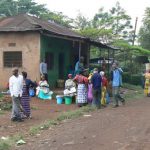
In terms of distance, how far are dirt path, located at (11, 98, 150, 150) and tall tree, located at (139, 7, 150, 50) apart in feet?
Answer: 116

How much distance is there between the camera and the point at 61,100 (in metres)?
21.7

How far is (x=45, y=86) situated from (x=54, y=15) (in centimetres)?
2910

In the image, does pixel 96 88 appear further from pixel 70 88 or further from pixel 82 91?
pixel 70 88

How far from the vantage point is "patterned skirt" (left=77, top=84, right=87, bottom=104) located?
66.4 ft

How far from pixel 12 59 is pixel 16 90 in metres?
11.1

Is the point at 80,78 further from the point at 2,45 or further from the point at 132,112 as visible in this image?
the point at 2,45

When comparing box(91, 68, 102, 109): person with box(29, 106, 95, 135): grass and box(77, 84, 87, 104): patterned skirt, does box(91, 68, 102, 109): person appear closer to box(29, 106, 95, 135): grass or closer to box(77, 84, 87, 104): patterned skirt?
box(29, 106, 95, 135): grass

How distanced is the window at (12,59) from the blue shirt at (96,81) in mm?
7947

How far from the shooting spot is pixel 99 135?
12008mm

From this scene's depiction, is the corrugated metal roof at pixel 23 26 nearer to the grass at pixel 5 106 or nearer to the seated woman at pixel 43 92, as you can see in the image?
the seated woman at pixel 43 92

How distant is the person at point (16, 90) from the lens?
613 inches

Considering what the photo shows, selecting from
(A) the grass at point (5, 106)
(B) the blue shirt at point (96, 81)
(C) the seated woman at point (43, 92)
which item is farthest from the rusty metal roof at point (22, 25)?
(B) the blue shirt at point (96, 81)

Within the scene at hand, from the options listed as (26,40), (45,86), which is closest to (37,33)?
(26,40)

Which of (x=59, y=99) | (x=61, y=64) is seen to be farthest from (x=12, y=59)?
(x=59, y=99)
